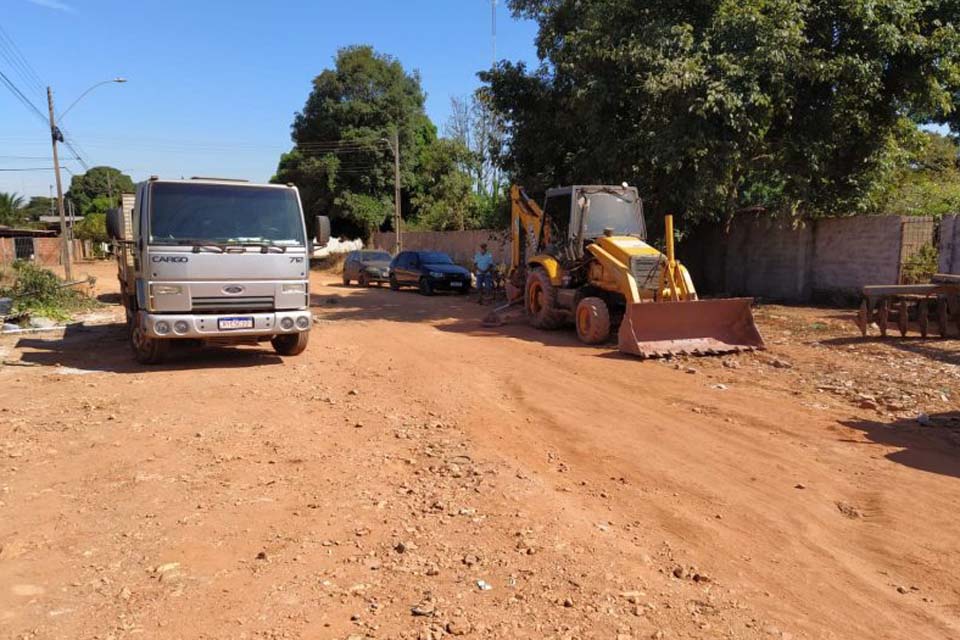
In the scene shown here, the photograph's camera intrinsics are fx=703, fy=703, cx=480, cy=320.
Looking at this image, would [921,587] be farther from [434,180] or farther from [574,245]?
[434,180]

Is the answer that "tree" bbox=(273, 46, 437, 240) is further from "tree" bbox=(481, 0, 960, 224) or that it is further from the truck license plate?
the truck license plate

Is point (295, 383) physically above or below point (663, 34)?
below

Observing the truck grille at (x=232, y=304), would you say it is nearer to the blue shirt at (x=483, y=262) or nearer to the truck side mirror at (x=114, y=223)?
the truck side mirror at (x=114, y=223)

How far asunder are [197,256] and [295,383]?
2075mm

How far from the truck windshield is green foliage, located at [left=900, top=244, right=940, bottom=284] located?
13.4 m

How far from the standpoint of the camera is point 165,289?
8812 millimetres

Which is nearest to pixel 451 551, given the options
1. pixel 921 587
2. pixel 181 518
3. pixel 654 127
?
pixel 181 518

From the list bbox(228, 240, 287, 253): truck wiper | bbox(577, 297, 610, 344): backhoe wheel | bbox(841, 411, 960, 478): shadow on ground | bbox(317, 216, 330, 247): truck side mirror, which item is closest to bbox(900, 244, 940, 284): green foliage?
bbox(577, 297, 610, 344): backhoe wheel

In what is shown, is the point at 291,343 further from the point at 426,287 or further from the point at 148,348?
the point at 426,287

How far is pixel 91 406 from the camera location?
24.7 feet

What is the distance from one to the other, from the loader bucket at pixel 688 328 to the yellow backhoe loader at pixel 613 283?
0.01 metres

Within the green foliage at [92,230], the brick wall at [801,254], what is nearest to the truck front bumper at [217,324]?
the brick wall at [801,254]

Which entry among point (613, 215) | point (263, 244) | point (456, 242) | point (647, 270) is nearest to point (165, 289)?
point (263, 244)

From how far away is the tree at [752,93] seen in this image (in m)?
13.5
